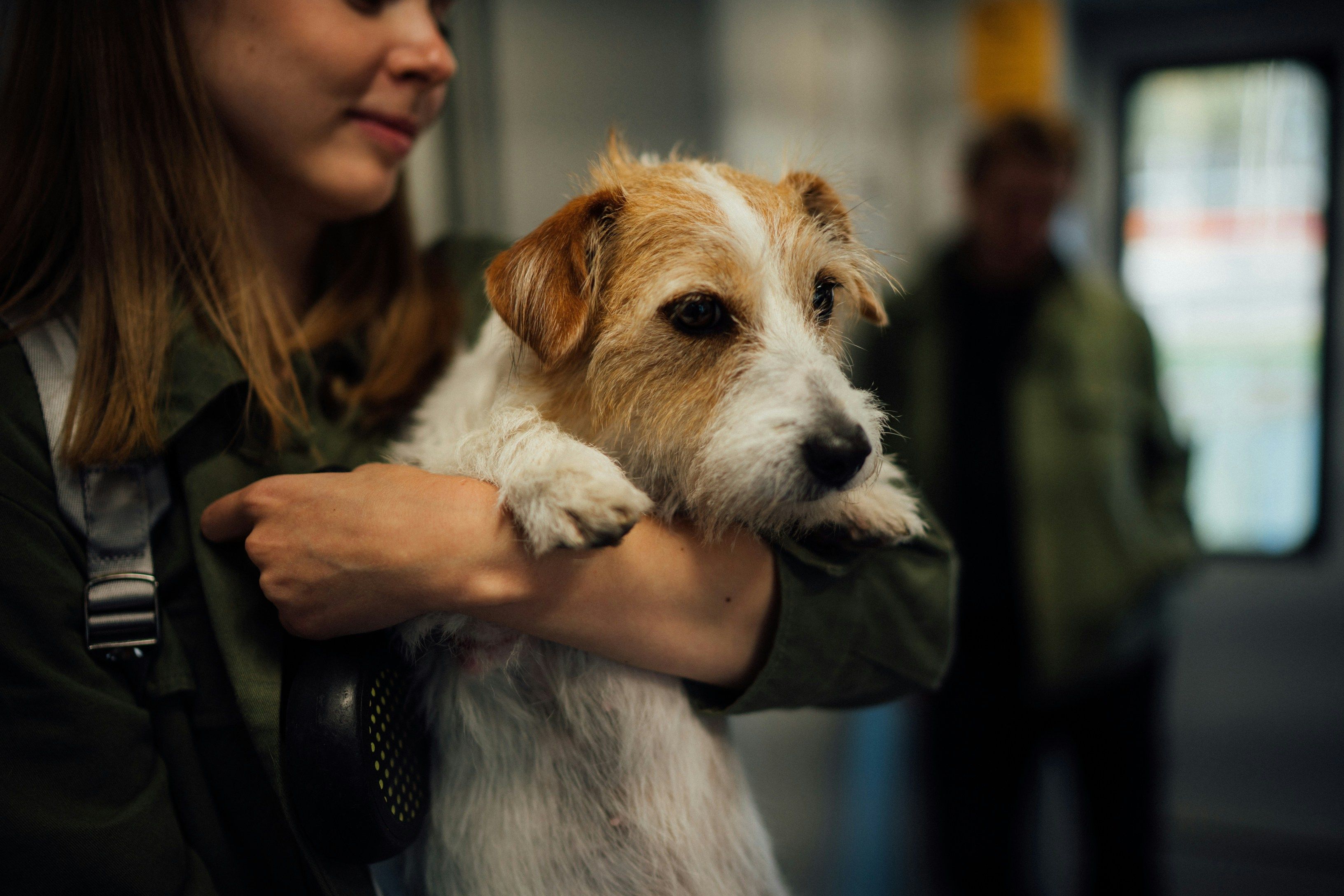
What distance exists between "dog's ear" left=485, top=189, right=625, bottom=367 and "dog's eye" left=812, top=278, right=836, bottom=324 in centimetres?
31

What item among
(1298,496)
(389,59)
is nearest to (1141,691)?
(1298,496)

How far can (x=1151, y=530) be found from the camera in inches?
101

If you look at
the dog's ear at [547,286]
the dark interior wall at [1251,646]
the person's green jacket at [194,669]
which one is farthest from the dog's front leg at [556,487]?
the dark interior wall at [1251,646]

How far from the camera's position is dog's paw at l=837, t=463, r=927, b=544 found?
103cm

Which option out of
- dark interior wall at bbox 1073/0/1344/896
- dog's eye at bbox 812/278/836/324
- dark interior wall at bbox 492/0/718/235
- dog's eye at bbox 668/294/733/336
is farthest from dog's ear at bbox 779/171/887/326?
dark interior wall at bbox 1073/0/1344/896

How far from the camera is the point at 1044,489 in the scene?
8.38 ft

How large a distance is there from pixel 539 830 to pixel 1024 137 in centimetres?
253

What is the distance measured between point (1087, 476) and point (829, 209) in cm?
175

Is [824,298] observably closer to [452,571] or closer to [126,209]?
[452,571]

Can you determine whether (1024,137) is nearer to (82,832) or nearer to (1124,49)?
(1124,49)

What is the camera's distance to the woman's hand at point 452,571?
882 millimetres

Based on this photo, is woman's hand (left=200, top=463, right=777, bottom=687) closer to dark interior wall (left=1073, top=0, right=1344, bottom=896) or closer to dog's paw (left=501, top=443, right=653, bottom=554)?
dog's paw (left=501, top=443, right=653, bottom=554)

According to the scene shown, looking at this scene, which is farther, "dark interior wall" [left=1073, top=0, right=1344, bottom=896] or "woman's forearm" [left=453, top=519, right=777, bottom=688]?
"dark interior wall" [left=1073, top=0, right=1344, bottom=896]

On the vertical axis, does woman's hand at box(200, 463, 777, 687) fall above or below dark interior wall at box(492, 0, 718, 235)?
below
